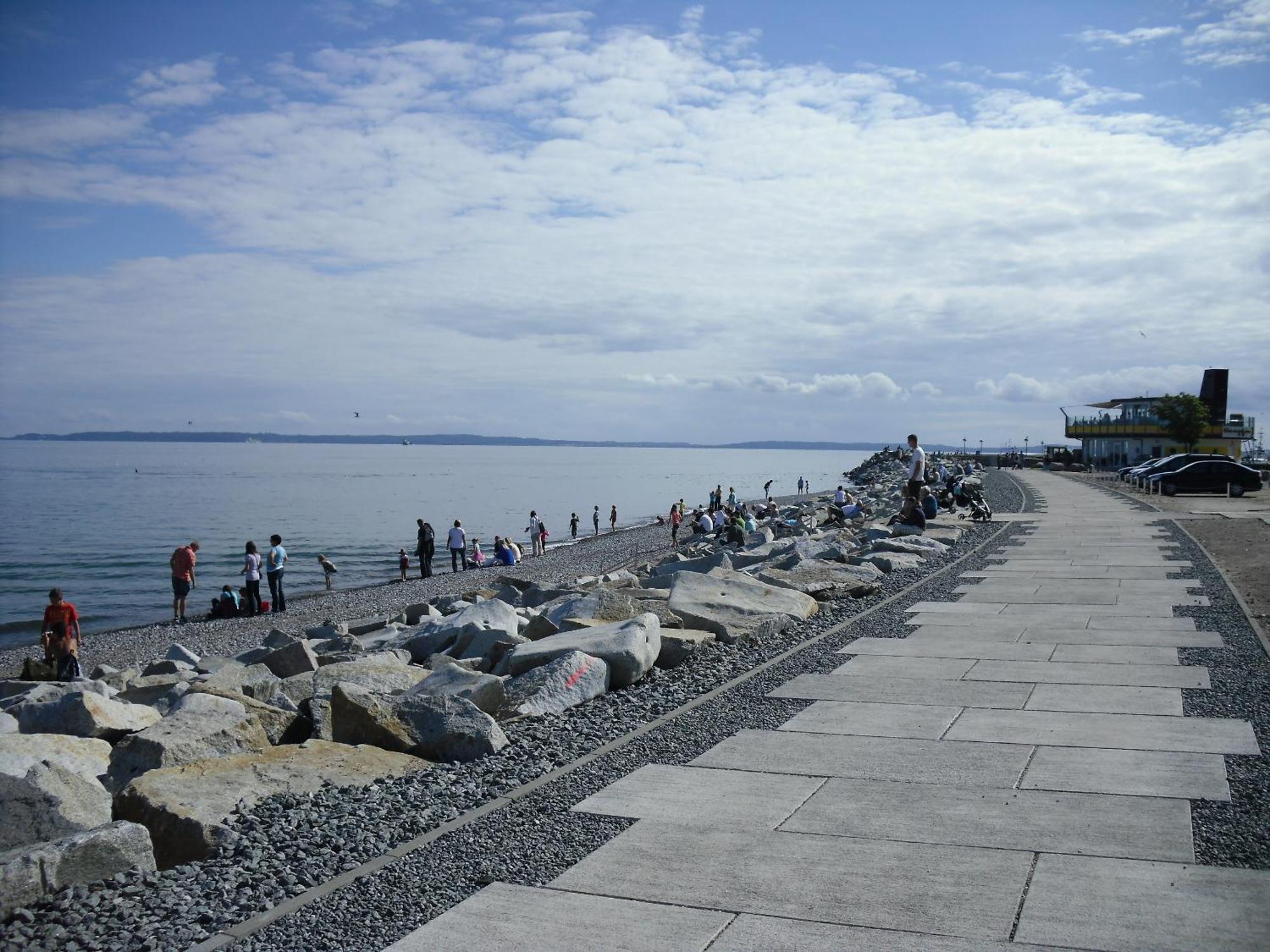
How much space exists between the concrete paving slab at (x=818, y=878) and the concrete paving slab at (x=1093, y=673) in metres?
3.63

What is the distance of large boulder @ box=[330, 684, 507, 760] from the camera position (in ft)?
20.2

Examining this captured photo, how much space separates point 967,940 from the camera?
11.6ft

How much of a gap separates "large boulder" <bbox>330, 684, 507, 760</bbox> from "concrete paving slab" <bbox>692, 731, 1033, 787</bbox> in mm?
1292

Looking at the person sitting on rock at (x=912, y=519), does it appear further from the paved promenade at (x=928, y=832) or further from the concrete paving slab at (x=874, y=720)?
the concrete paving slab at (x=874, y=720)

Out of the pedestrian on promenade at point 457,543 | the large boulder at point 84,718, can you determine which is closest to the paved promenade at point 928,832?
the large boulder at point 84,718

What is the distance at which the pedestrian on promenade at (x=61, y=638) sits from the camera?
15.0m

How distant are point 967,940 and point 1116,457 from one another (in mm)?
75913

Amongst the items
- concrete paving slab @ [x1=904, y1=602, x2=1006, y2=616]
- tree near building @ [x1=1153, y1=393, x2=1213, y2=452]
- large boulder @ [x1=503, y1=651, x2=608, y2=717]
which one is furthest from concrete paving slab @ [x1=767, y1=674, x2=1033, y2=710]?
tree near building @ [x1=1153, y1=393, x2=1213, y2=452]

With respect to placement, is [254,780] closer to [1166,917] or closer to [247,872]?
[247,872]

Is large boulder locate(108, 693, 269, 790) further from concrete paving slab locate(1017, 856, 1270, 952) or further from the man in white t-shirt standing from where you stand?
the man in white t-shirt standing

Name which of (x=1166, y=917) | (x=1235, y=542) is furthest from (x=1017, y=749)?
(x=1235, y=542)

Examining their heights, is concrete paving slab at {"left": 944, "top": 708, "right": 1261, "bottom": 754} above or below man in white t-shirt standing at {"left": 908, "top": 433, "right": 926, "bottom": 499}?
below

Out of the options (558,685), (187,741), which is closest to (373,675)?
(558,685)

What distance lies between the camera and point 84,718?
742 cm
